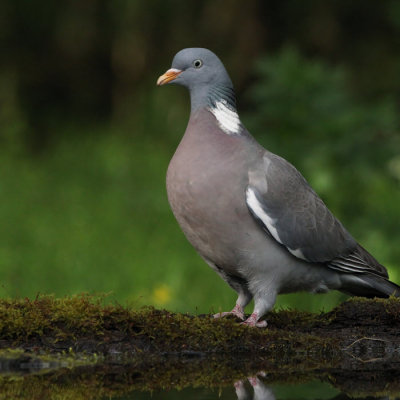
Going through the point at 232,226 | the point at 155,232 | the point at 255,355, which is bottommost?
the point at 155,232

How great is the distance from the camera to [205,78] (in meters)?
4.69

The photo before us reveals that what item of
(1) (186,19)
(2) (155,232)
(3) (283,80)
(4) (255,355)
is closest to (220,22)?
(1) (186,19)

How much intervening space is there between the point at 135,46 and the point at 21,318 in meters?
9.26

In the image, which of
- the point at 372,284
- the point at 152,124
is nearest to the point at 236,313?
the point at 372,284

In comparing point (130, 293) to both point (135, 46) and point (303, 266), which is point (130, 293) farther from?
point (135, 46)

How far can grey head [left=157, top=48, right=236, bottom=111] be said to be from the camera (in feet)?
15.4

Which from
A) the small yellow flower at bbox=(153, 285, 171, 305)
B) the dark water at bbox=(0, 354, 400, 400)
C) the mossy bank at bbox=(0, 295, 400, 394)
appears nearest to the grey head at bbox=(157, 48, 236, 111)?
the mossy bank at bbox=(0, 295, 400, 394)

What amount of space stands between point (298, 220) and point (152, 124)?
7.50m

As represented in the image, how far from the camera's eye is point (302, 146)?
275 inches

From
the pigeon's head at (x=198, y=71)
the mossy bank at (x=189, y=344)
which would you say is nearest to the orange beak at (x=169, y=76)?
the pigeon's head at (x=198, y=71)

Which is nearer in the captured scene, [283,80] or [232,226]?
[232,226]

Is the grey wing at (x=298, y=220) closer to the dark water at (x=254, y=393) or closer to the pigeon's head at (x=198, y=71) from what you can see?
the pigeon's head at (x=198, y=71)

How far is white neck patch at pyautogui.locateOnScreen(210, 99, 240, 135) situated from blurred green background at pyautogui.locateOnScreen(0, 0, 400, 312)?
1.65 meters

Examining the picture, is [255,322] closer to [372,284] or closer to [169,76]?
[372,284]
